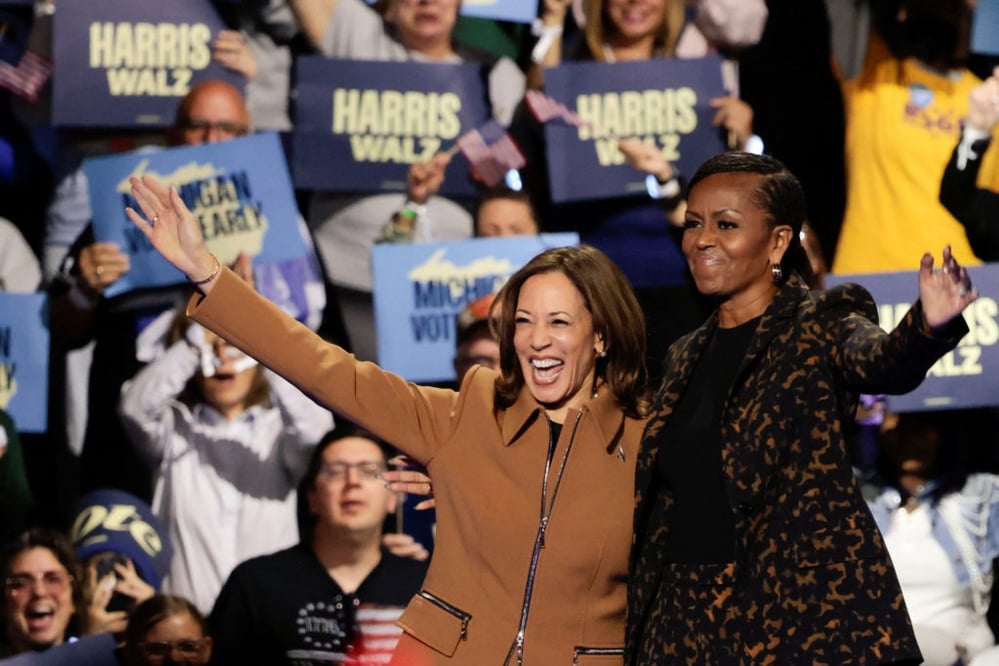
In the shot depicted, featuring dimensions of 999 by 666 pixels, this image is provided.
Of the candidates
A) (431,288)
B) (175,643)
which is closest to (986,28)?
(431,288)

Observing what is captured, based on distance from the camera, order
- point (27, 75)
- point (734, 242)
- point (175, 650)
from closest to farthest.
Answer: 1. point (734, 242)
2. point (175, 650)
3. point (27, 75)

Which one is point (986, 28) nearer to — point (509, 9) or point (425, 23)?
point (509, 9)

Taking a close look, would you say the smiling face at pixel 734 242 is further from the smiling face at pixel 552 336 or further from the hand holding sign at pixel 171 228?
the hand holding sign at pixel 171 228

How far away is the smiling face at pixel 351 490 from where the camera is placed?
4.70 metres

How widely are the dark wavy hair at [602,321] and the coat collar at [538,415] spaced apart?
0.05 ft

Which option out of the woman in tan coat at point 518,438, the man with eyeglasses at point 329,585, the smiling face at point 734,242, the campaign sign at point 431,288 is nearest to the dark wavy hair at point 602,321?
the woman in tan coat at point 518,438

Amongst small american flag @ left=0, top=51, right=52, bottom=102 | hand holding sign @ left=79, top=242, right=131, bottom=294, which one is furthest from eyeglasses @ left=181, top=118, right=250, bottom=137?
small american flag @ left=0, top=51, right=52, bottom=102

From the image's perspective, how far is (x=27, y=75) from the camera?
5145mm

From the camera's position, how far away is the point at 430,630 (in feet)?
8.59

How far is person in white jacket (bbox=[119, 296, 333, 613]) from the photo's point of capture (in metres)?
4.83

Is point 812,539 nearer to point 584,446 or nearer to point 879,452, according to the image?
point 584,446

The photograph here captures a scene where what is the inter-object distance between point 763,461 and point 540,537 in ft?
1.56

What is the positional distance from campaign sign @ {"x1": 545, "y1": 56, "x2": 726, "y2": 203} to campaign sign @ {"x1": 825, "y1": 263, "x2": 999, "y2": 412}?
0.70 meters

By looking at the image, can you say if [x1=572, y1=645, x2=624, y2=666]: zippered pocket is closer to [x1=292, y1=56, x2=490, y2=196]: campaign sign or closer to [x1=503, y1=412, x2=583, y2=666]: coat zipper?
[x1=503, y1=412, x2=583, y2=666]: coat zipper
